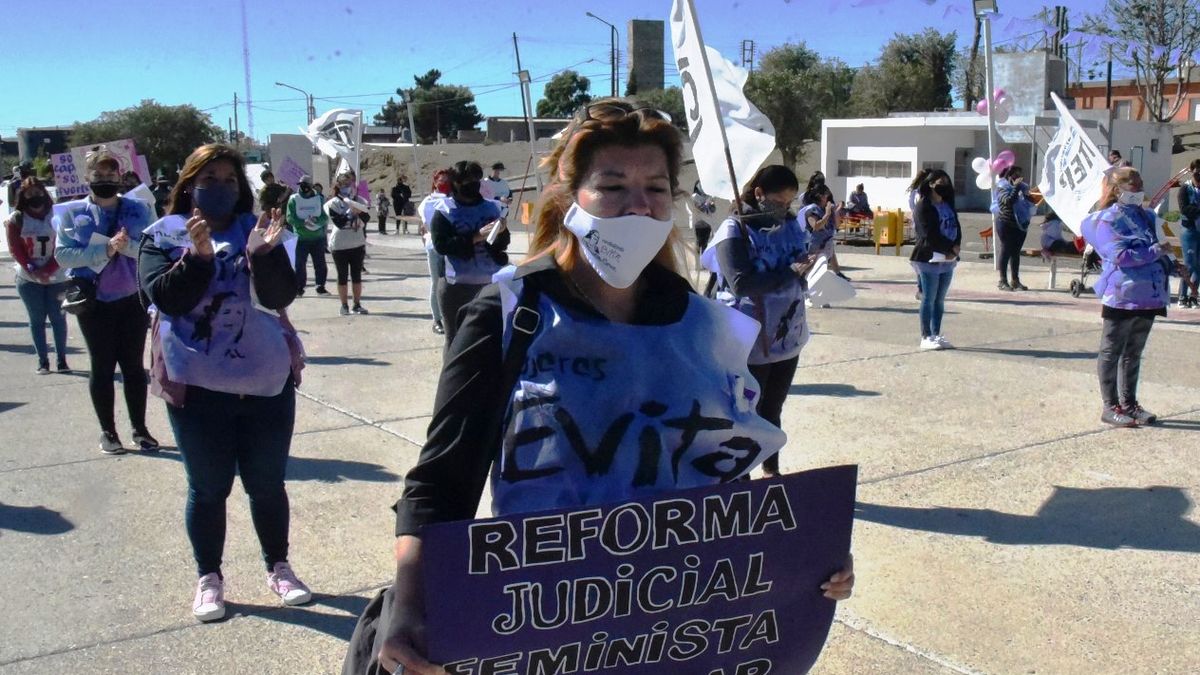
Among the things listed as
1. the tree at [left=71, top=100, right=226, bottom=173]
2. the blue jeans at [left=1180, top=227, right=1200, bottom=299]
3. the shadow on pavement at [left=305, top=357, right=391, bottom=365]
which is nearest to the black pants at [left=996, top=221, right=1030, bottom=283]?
the blue jeans at [left=1180, top=227, right=1200, bottom=299]

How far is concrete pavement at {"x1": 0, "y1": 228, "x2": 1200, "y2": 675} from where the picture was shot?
414 centimetres

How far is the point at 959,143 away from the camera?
128 feet

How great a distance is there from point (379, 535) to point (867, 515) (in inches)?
97.2

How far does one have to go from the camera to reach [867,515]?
18.3 feet

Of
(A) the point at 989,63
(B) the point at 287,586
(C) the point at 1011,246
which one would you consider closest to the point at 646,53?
(A) the point at 989,63

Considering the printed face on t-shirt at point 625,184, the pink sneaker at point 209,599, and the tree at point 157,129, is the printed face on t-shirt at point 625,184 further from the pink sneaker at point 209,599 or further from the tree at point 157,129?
the tree at point 157,129

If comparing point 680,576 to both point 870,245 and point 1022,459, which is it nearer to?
point 1022,459

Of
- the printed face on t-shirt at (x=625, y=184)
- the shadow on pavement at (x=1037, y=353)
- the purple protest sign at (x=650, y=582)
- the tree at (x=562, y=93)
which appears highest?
the tree at (x=562, y=93)

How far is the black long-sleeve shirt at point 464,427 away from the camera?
1997 mm

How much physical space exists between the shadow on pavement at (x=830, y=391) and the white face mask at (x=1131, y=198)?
2.21 m

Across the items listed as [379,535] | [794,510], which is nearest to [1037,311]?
[379,535]

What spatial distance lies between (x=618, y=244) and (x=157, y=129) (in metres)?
71.5

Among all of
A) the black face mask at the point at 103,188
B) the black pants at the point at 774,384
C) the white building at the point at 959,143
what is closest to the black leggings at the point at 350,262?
the black face mask at the point at 103,188

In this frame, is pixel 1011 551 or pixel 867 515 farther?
pixel 867 515
